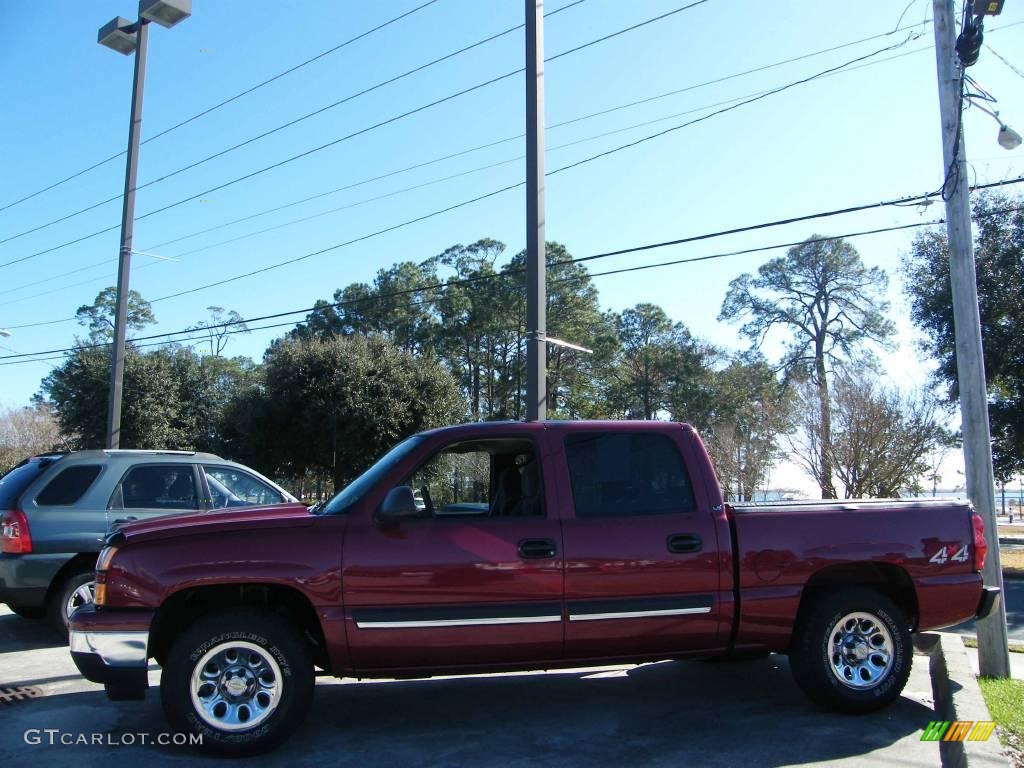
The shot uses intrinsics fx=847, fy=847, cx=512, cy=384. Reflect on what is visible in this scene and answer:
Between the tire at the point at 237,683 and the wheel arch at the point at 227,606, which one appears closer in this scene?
the tire at the point at 237,683

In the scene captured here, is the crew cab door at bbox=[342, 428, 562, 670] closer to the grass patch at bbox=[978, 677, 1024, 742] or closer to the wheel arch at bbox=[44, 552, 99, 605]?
the grass patch at bbox=[978, 677, 1024, 742]

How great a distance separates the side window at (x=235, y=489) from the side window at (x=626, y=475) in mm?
4503

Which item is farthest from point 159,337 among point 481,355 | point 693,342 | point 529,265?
point 693,342

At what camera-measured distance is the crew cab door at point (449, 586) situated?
498 cm

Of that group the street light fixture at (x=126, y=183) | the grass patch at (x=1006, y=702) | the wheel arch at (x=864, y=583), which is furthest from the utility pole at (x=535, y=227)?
the street light fixture at (x=126, y=183)

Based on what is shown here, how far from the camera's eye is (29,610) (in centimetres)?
820

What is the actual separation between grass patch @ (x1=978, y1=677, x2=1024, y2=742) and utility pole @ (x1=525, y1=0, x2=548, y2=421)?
184 inches

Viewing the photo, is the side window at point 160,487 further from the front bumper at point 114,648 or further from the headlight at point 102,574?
the front bumper at point 114,648

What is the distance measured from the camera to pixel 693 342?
5172 cm

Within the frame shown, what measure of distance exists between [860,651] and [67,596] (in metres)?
6.83

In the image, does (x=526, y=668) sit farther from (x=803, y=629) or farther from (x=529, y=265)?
(x=529, y=265)

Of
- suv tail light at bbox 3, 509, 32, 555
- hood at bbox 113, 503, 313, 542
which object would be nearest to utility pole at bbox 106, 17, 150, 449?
suv tail light at bbox 3, 509, 32, 555

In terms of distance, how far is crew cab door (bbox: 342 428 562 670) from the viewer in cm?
498

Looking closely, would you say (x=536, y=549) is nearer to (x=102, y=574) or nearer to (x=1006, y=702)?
(x=102, y=574)
